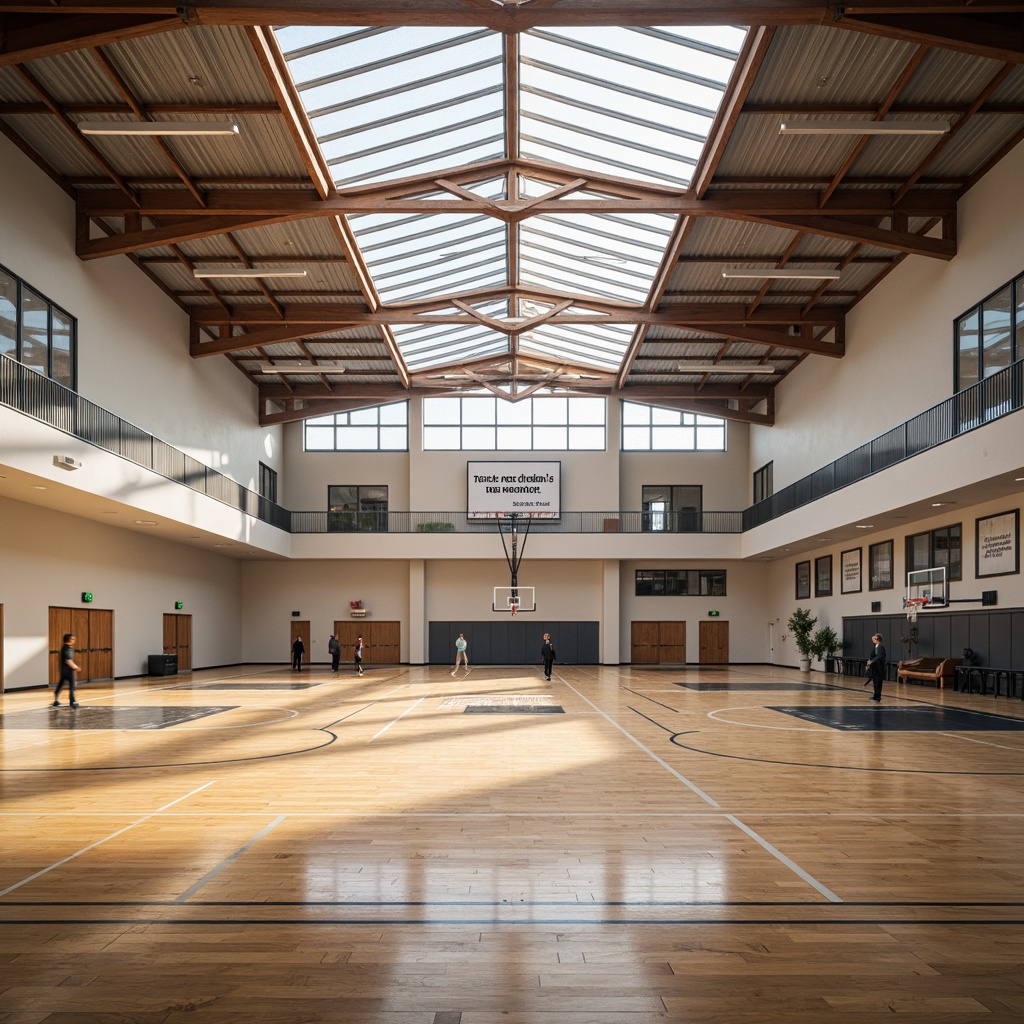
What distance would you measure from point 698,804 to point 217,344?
26.7 metres

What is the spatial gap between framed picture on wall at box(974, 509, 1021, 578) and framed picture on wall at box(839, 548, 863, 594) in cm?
838

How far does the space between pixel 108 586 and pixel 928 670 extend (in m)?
25.0

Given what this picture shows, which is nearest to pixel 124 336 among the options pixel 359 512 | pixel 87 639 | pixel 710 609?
pixel 87 639

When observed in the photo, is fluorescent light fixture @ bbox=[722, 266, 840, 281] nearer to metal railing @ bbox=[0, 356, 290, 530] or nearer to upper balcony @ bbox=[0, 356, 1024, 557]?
upper balcony @ bbox=[0, 356, 1024, 557]

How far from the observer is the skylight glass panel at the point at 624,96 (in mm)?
19109

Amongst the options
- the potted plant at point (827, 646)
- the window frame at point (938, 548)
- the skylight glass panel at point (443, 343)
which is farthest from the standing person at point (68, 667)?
the potted plant at point (827, 646)

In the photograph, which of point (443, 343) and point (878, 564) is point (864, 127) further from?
point (443, 343)

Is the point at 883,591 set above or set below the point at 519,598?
above

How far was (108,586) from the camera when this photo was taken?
95.9 ft

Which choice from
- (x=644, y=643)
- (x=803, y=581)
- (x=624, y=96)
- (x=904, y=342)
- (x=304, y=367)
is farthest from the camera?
(x=644, y=643)

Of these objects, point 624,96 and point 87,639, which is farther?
point 87,639

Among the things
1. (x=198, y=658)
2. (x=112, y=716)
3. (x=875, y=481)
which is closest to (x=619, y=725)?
(x=112, y=716)

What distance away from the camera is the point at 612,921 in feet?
20.2

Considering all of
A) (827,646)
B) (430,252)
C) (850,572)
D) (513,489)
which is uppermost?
(430,252)
